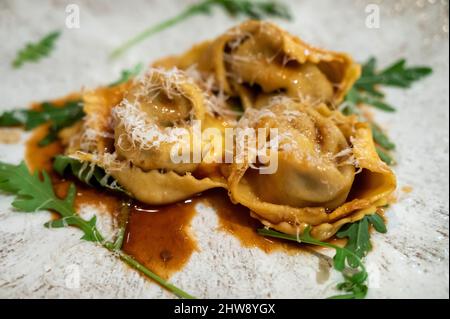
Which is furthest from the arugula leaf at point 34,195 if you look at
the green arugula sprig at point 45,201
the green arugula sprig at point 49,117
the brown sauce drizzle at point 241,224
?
the brown sauce drizzle at point 241,224

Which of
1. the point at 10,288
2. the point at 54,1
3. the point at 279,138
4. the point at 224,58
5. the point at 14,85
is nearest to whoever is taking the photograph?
the point at 10,288

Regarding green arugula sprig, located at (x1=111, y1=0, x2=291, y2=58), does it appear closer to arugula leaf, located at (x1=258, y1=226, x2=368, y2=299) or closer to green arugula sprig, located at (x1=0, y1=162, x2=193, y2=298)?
green arugula sprig, located at (x1=0, y1=162, x2=193, y2=298)

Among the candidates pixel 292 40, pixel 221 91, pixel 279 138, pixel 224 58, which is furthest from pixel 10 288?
pixel 292 40

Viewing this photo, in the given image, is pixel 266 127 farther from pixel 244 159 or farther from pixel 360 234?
pixel 360 234

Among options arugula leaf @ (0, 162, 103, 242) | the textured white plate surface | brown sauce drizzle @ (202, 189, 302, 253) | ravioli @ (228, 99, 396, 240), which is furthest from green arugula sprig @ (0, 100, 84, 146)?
ravioli @ (228, 99, 396, 240)

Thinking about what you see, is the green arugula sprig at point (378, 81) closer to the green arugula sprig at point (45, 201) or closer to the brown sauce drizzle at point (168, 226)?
the brown sauce drizzle at point (168, 226)

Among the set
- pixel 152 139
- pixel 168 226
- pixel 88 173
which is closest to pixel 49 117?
pixel 88 173

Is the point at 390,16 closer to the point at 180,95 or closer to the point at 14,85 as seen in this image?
the point at 180,95
